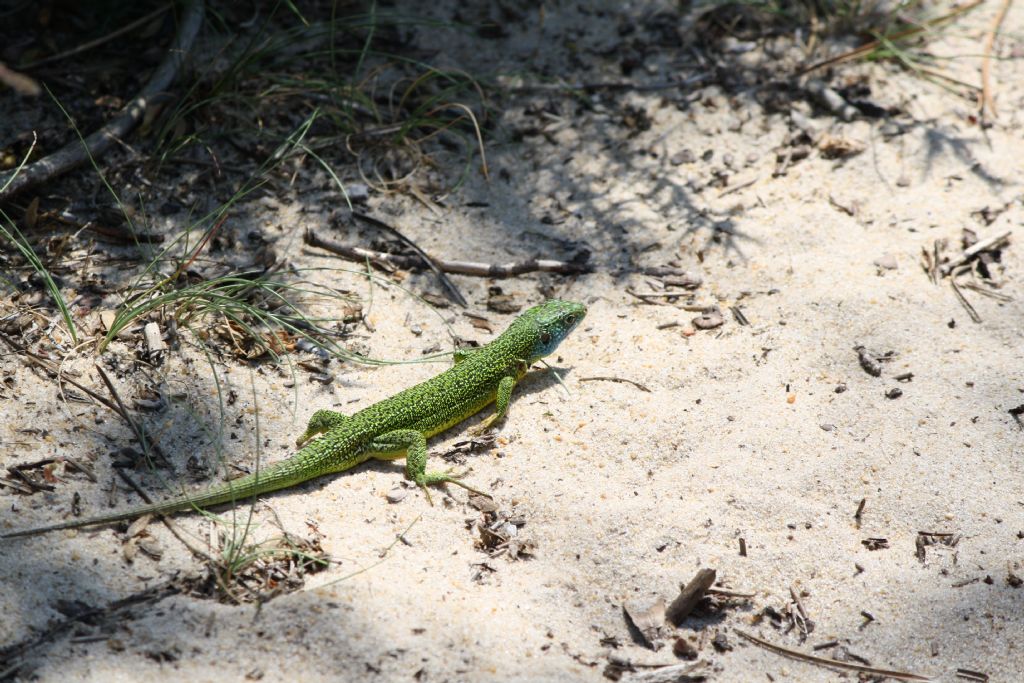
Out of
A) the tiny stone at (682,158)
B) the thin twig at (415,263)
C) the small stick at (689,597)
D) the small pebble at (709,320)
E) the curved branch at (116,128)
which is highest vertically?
the curved branch at (116,128)

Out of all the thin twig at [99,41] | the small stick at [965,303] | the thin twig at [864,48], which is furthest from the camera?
the thin twig at [864,48]

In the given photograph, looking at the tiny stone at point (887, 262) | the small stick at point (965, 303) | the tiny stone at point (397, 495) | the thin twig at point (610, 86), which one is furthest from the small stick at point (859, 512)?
the thin twig at point (610, 86)

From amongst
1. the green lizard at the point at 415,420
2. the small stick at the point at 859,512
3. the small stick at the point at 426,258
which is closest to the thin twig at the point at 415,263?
the small stick at the point at 426,258

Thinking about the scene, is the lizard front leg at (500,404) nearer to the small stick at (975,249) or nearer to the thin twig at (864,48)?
the small stick at (975,249)

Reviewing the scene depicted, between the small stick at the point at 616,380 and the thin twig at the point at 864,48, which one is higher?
the thin twig at the point at 864,48

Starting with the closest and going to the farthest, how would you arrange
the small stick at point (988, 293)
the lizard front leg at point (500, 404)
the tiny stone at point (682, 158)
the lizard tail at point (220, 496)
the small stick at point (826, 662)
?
the small stick at point (826, 662) → the lizard tail at point (220, 496) → the lizard front leg at point (500, 404) → the small stick at point (988, 293) → the tiny stone at point (682, 158)

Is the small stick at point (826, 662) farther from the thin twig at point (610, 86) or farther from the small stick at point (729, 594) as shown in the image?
the thin twig at point (610, 86)

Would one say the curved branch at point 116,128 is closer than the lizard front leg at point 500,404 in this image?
No

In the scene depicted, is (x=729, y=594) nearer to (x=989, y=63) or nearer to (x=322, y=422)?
(x=322, y=422)
